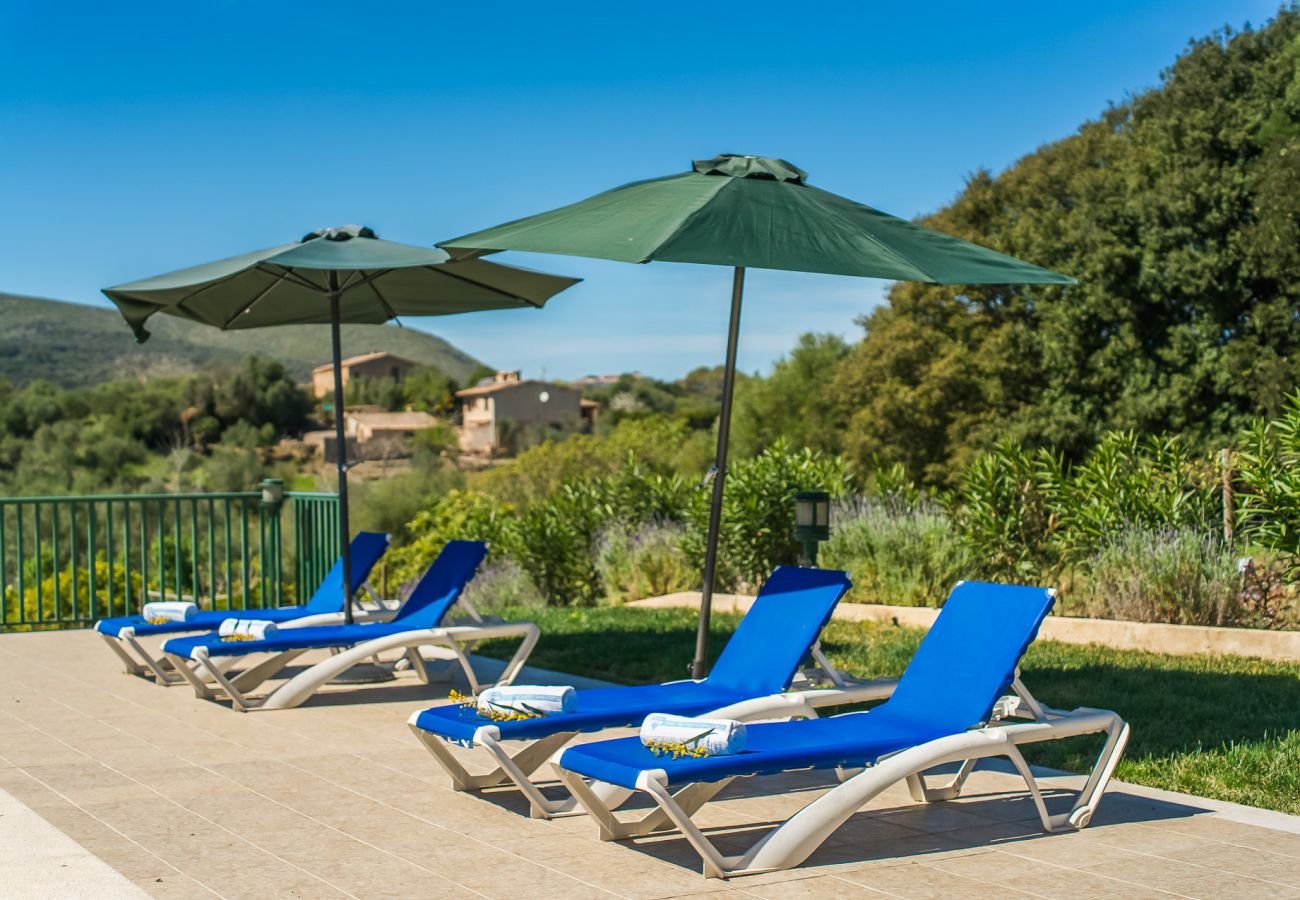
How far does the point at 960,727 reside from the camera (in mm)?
4875

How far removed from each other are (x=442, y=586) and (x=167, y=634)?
5.86ft

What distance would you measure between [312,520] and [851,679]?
23.2ft

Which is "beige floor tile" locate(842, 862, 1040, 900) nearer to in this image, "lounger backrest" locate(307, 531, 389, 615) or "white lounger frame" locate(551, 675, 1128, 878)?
"white lounger frame" locate(551, 675, 1128, 878)

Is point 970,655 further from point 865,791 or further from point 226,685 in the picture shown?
point 226,685

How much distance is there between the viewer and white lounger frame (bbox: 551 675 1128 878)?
4281mm

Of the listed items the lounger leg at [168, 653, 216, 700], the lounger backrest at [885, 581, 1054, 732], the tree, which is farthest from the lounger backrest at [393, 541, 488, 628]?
the tree

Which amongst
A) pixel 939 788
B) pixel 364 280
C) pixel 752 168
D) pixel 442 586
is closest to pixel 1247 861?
pixel 939 788

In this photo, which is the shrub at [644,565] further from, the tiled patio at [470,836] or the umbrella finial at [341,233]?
the tiled patio at [470,836]

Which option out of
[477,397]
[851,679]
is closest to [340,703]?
[851,679]

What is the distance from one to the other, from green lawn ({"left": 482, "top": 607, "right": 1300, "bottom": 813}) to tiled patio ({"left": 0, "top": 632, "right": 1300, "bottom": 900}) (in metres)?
0.38

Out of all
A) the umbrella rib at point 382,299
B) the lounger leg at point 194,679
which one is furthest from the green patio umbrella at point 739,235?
the lounger leg at point 194,679

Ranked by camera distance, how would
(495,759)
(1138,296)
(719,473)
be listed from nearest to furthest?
1. (495,759)
2. (719,473)
3. (1138,296)

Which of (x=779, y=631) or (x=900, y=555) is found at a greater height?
(x=779, y=631)

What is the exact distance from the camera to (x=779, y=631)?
593cm
